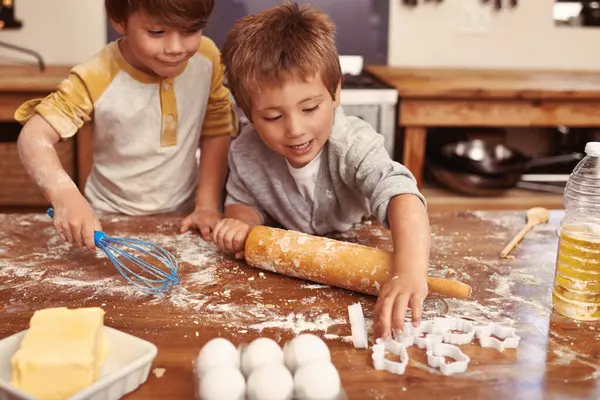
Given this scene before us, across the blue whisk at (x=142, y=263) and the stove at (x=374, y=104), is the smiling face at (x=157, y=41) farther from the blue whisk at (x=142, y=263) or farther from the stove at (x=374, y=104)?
the stove at (x=374, y=104)

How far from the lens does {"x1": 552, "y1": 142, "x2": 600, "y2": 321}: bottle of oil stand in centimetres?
92

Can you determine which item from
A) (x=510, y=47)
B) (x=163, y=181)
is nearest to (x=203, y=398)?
(x=163, y=181)

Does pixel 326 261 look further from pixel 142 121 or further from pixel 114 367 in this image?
pixel 142 121

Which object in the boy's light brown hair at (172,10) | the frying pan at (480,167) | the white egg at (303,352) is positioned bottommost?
the frying pan at (480,167)

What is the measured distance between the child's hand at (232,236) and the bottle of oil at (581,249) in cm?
50

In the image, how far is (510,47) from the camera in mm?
3146

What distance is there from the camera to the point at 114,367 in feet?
2.50

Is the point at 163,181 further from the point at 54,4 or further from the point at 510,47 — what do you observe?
the point at 510,47

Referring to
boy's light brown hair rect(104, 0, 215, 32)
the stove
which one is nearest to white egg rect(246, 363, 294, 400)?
boy's light brown hair rect(104, 0, 215, 32)

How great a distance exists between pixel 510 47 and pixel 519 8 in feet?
0.58

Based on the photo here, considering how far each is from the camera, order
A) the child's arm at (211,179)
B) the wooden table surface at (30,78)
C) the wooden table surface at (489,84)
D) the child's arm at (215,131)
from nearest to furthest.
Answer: the child's arm at (211,179)
the child's arm at (215,131)
the wooden table surface at (30,78)
the wooden table surface at (489,84)

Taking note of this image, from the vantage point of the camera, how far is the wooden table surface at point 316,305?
2.50 feet

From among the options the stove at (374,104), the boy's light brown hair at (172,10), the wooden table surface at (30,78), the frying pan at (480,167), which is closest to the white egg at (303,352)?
the boy's light brown hair at (172,10)

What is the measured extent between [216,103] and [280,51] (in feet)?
1.62
